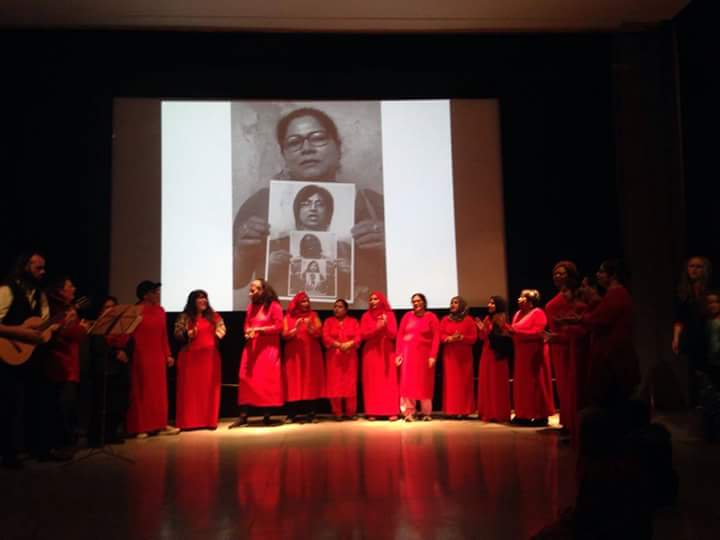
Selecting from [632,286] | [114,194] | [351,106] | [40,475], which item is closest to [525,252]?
[632,286]

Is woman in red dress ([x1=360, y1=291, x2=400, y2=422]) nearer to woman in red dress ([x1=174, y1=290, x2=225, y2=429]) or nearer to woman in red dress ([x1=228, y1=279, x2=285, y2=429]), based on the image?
woman in red dress ([x1=228, y1=279, x2=285, y2=429])

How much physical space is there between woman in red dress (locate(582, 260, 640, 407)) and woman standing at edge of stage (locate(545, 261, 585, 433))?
0.43 m

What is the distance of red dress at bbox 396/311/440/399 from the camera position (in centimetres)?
742

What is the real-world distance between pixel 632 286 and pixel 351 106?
14.1ft

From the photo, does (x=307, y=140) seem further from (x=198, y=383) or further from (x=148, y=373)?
(x=148, y=373)

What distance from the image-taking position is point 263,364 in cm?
710

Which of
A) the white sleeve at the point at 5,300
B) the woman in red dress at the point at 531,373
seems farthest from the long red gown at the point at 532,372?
the white sleeve at the point at 5,300

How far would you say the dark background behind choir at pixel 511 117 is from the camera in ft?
25.7

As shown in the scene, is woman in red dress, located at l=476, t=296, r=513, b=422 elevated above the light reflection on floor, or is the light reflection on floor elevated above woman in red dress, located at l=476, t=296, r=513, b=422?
woman in red dress, located at l=476, t=296, r=513, b=422

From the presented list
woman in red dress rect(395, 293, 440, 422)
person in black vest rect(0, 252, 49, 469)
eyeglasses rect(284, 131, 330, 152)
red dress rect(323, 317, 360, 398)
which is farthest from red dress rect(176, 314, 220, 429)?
eyeglasses rect(284, 131, 330, 152)

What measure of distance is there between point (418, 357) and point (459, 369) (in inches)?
19.6

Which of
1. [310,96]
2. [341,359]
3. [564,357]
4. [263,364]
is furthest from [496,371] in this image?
[310,96]

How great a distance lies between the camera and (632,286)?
8180 millimetres

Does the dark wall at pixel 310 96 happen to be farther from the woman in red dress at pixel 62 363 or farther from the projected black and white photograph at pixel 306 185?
the woman in red dress at pixel 62 363
